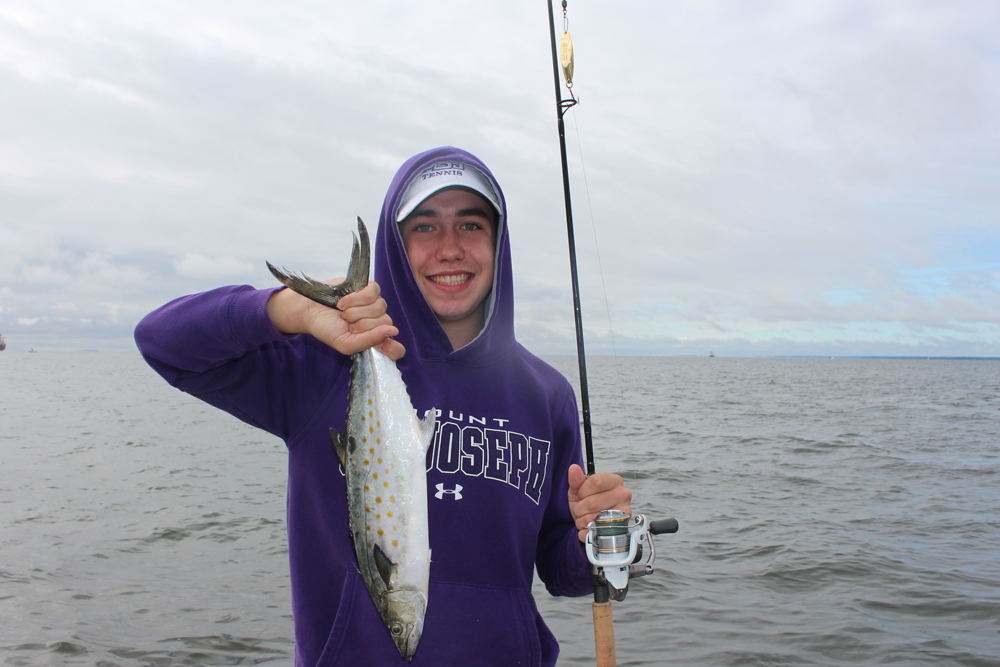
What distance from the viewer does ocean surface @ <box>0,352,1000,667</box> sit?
5941 millimetres

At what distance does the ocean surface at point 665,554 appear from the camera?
594 cm

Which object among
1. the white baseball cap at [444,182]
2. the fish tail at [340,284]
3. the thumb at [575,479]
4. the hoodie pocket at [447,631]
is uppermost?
the white baseball cap at [444,182]

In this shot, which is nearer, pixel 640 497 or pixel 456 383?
pixel 456 383

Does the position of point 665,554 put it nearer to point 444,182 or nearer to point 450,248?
point 450,248

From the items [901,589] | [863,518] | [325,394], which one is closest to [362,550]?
[325,394]

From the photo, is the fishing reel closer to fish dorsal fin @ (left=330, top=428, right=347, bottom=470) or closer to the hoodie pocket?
the hoodie pocket

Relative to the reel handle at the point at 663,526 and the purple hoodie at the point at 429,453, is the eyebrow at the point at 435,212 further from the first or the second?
the reel handle at the point at 663,526

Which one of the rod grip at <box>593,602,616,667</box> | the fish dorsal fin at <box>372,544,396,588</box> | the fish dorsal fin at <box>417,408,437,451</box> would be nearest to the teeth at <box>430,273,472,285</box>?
the fish dorsal fin at <box>417,408,437,451</box>

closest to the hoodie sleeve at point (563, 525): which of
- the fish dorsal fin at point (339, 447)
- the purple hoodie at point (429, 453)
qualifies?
the purple hoodie at point (429, 453)

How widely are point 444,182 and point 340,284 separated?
616 mm

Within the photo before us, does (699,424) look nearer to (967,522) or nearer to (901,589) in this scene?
(967,522)

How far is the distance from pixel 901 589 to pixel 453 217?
7.47 m

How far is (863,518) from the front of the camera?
982 cm

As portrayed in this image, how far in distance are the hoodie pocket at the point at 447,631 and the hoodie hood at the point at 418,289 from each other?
908mm
